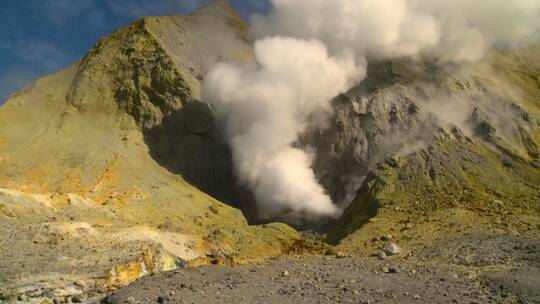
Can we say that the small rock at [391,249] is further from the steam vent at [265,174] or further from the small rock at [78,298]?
the small rock at [78,298]

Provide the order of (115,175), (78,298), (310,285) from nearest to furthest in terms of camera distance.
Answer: (310,285), (78,298), (115,175)

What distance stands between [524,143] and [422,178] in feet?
31.1

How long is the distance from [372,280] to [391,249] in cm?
808

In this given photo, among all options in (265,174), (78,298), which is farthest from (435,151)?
(78,298)

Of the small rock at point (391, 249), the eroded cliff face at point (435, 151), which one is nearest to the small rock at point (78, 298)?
the small rock at point (391, 249)

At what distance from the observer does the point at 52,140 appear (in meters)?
43.8

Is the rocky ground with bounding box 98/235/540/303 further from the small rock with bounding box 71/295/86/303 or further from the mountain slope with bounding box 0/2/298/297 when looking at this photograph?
the mountain slope with bounding box 0/2/298/297

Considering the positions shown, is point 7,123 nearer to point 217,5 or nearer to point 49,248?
point 49,248

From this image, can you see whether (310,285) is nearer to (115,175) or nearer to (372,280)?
(372,280)

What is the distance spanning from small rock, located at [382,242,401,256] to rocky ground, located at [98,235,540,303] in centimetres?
138

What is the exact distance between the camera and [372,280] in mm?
20328

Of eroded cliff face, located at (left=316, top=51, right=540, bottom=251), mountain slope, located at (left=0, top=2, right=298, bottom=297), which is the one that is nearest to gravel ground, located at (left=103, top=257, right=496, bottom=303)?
mountain slope, located at (left=0, top=2, right=298, bottom=297)

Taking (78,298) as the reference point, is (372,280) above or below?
above

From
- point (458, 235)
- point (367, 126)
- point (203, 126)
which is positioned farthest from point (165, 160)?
point (458, 235)
